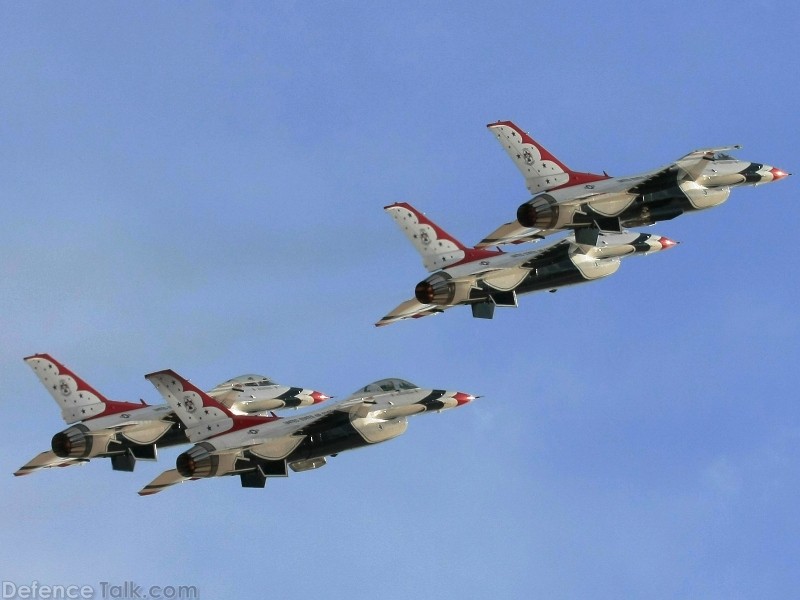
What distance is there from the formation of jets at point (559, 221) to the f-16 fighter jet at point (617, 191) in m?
0.05

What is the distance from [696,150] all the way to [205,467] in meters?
31.3

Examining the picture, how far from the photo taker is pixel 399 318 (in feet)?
373

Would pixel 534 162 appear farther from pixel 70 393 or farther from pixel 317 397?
pixel 70 393

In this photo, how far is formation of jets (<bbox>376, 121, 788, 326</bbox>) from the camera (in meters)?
110

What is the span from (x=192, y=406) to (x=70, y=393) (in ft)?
41.5

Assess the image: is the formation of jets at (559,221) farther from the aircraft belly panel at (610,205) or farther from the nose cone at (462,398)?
the nose cone at (462,398)

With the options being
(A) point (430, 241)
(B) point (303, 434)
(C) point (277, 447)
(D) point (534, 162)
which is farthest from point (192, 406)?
(D) point (534, 162)

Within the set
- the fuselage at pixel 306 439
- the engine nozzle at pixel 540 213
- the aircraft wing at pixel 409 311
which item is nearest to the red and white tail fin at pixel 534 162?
the engine nozzle at pixel 540 213

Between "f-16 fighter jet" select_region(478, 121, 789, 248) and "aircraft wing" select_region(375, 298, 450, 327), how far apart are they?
6.71 metres

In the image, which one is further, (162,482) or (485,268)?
(485,268)

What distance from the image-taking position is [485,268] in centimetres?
11025

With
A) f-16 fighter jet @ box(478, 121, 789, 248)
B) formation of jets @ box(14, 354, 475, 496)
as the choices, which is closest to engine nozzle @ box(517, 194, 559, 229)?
f-16 fighter jet @ box(478, 121, 789, 248)

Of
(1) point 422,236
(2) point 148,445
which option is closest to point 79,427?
(2) point 148,445

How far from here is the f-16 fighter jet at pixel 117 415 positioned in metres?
111
